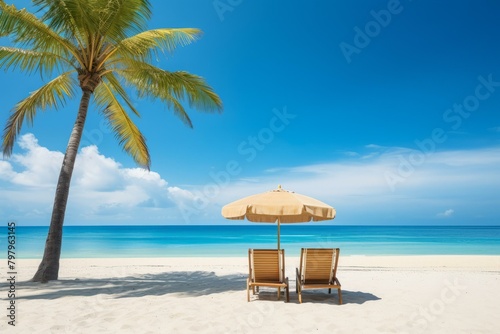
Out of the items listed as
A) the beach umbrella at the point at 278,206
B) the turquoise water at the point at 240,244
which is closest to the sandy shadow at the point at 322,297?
the beach umbrella at the point at 278,206

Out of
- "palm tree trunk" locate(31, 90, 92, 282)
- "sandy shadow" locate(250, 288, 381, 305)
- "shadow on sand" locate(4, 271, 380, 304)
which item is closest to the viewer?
"sandy shadow" locate(250, 288, 381, 305)

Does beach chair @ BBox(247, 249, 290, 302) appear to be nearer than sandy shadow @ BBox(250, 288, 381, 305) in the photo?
Yes

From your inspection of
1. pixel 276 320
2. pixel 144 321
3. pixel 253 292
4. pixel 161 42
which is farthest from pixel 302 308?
pixel 161 42

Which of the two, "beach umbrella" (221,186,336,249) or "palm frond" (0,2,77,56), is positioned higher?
"palm frond" (0,2,77,56)

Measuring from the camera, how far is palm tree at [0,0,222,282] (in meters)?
7.00

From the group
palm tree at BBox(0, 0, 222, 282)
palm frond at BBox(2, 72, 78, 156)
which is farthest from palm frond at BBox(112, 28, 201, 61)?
palm frond at BBox(2, 72, 78, 156)

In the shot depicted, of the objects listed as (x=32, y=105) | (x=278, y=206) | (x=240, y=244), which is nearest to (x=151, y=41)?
(x=32, y=105)

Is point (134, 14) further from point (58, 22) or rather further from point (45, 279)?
point (45, 279)

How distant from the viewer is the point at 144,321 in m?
4.29

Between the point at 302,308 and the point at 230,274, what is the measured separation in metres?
4.06

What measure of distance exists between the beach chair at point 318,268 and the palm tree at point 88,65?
458 centimetres

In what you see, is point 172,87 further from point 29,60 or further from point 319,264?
point 319,264

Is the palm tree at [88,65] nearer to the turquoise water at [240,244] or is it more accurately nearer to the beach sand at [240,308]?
the beach sand at [240,308]

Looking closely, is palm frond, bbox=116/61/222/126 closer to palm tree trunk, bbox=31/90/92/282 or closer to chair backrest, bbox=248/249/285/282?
palm tree trunk, bbox=31/90/92/282
